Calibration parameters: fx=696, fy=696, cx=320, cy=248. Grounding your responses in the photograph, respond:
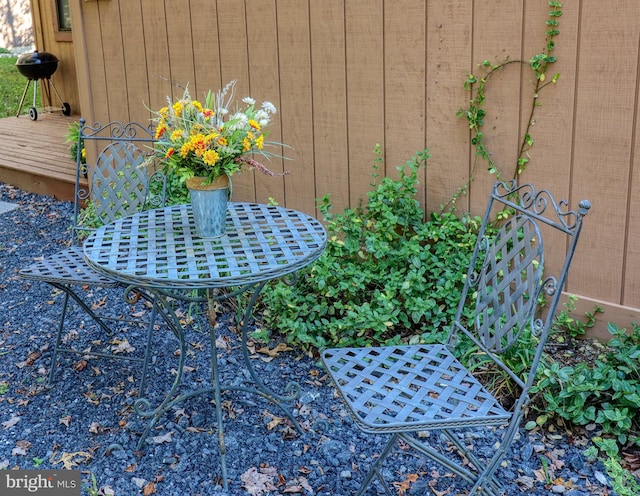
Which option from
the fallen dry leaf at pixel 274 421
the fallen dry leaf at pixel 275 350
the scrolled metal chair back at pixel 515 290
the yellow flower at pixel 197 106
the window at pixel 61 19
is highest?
the window at pixel 61 19

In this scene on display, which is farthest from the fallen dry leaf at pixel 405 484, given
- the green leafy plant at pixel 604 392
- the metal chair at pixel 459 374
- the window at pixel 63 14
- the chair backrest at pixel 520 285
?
the window at pixel 63 14

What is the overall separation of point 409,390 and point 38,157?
5495 millimetres

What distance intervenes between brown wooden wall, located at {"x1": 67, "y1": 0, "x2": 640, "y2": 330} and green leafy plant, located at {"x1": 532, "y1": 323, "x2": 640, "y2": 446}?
0.34 metres

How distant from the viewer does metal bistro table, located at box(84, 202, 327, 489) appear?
2.19 m

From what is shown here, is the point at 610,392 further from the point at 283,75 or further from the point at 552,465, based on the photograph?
the point at 283,75

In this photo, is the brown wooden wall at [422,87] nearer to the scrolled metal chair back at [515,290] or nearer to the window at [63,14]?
the scrolled metal chair back at [515,290]

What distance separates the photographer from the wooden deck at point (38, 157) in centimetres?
592

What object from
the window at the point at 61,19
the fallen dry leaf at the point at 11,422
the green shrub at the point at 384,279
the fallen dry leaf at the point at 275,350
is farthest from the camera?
the window at the point at 61,19

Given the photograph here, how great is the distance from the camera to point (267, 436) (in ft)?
8.75

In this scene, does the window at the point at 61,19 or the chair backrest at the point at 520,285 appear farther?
the window at the point at 61,19

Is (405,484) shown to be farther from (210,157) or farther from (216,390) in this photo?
(210,157)

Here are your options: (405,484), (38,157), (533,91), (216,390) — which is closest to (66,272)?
(216,390)

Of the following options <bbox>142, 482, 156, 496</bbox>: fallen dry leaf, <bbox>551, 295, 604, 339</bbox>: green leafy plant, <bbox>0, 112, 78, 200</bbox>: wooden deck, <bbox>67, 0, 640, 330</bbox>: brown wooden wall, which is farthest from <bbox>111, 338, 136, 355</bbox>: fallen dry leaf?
<bbox>0, 112, 78, 200</bbox>: wooden deck

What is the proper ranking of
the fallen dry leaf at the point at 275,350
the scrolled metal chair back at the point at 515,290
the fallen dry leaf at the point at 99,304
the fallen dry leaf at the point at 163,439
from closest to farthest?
1. the scrolled metal chair back at the point at 515,290
2. the fallen dry leaf at the point at 163,439
3. the fallen dry leaf at the point at 275,350
4. the fallen dry leaf at the point at 99,304
